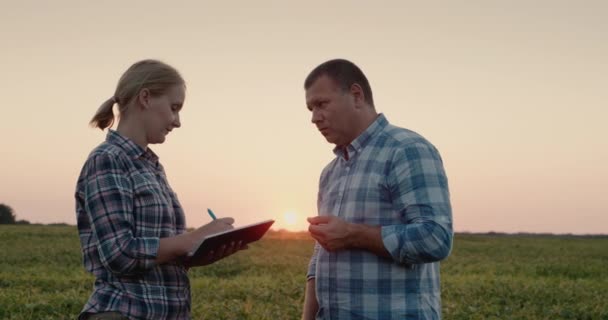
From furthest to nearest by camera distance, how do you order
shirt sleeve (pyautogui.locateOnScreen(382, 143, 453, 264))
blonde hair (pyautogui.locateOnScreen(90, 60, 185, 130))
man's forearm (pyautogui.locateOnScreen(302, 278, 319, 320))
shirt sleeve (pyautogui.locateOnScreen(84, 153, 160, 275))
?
man's forearm (pyautogui.locateOnScreen(302, 278, 319, 320))
blonde hair (pyautogui.locateOnScreen(90, 60, 185, 130))
shirt sleeve (pyautogui.locateOnScreen(382, 143, 453, 264))
shirt sleeve (pyautogui.locateOnScreen(84, 153, 160, 275))

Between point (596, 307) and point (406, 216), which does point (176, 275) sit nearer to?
point (406, 216)

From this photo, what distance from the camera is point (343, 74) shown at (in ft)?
10.5

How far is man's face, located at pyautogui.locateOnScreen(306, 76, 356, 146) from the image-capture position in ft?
10.5

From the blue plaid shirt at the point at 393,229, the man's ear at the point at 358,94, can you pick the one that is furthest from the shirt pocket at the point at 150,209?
the man's ear at the point at 358,94

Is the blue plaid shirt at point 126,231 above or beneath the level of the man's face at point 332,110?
beneath

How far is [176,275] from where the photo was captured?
9.59 ft

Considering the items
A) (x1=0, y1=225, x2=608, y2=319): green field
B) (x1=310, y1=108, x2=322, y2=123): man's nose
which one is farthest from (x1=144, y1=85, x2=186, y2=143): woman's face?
(x1=0, y1=225, x2=608, y2=319): green field

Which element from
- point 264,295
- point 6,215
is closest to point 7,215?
point 6,215

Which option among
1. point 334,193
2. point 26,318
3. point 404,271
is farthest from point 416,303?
point 26,318

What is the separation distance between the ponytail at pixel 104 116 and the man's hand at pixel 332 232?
979mm

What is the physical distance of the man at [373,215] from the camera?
2.85 meters

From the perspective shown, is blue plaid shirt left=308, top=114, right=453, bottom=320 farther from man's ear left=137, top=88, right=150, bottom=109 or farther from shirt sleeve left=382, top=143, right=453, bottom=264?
man's ear left=137, top=88, right=150, bottom=109

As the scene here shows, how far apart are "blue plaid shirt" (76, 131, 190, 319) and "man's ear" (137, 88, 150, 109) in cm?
16

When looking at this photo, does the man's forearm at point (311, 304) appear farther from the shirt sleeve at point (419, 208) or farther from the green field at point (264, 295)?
the green field at point (264, 295)
